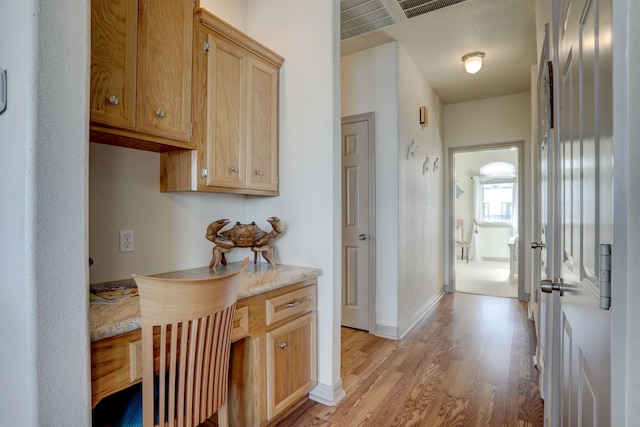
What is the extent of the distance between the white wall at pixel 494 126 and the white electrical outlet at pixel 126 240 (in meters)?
4.34

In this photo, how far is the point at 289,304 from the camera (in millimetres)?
1833

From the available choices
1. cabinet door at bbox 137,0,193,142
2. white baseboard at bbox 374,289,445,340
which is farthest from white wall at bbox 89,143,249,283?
white baseboard at bbox 374,289,445,340

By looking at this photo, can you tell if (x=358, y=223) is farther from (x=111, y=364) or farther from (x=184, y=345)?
(x=111, y=364)

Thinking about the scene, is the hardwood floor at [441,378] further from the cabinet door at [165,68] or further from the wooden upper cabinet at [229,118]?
the cabinet door at [165,68]

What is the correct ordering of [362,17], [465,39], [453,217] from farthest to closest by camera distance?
[453,217] → [465,39] → [362,17]

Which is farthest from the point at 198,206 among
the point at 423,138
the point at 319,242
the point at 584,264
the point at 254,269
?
the point at 423,138

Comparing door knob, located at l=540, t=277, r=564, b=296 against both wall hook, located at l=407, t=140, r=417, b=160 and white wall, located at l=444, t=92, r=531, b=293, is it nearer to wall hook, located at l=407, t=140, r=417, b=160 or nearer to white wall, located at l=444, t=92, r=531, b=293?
wall hook, located at l=407, t=140, r=417, b=160

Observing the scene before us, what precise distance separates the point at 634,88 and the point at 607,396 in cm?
47

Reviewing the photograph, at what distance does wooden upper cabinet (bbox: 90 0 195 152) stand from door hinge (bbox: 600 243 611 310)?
5.33 feet

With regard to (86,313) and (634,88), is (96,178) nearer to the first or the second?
(86,313)

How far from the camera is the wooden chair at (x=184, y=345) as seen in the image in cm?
107

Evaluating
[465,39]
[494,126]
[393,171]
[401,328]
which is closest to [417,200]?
[393,171]

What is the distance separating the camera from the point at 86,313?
938 millimetres

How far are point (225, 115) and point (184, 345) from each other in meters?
1.28
